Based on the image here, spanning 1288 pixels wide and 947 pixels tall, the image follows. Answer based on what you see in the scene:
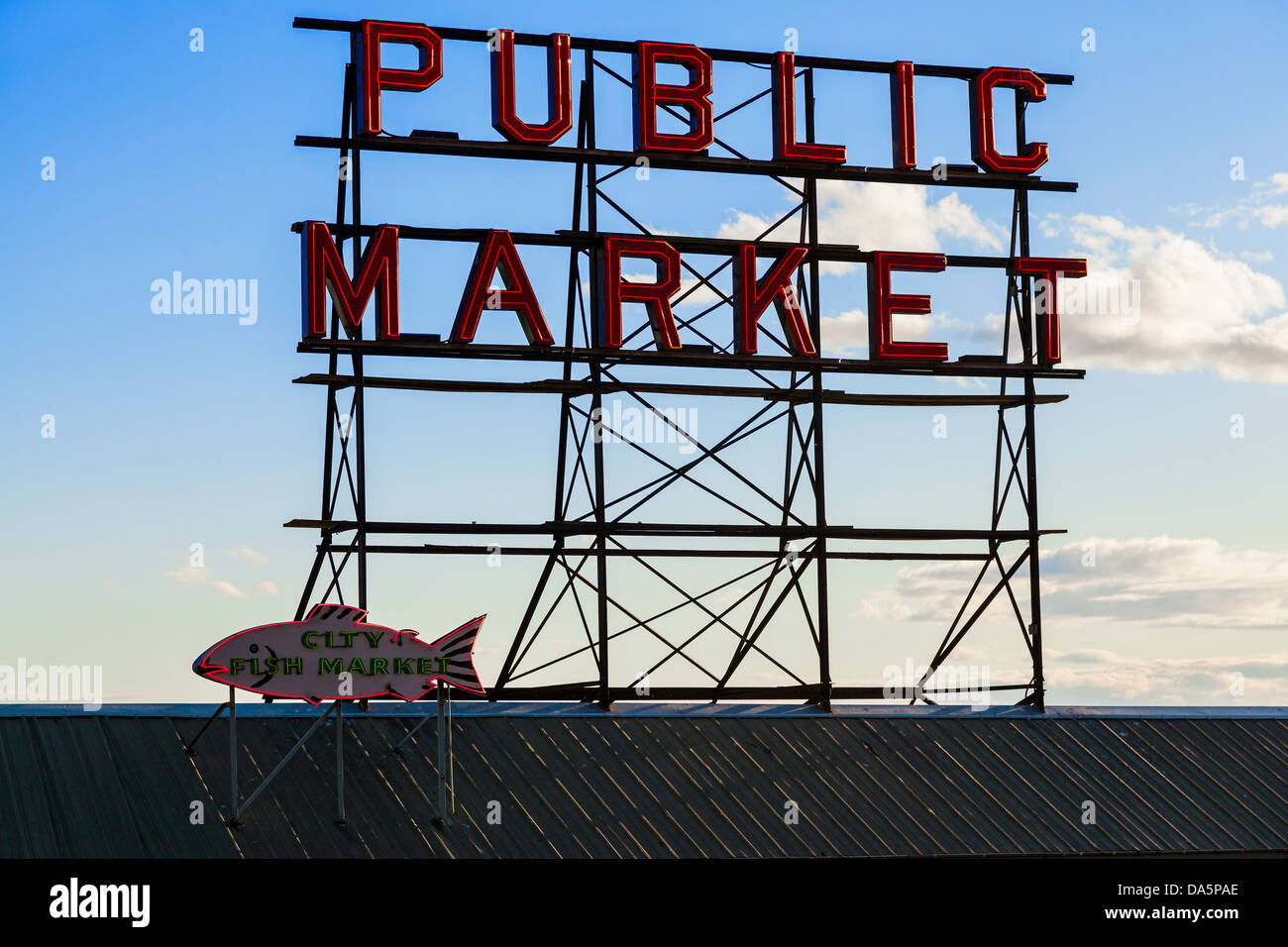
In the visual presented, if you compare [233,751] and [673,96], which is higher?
[673,96]

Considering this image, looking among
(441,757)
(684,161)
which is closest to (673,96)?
(684,161)

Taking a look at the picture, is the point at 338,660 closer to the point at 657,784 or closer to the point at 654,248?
the point at 657,784

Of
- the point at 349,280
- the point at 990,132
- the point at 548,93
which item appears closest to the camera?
the point at 349,280

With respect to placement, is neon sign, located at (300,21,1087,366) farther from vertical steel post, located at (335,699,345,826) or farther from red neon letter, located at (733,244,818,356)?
vertical steel post, located at (335,699,345,826)

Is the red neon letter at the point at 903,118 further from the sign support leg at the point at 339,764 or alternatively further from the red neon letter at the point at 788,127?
the sign support leg at the point at 339,764

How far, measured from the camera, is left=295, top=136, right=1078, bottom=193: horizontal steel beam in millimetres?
30750

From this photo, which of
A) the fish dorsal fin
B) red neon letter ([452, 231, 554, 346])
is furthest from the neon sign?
the fish dorsal fin

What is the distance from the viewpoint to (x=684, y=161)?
106 ft

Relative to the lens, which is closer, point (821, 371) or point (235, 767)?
point (235, 767)

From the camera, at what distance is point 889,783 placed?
29.6 m

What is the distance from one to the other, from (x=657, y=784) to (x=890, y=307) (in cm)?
983
